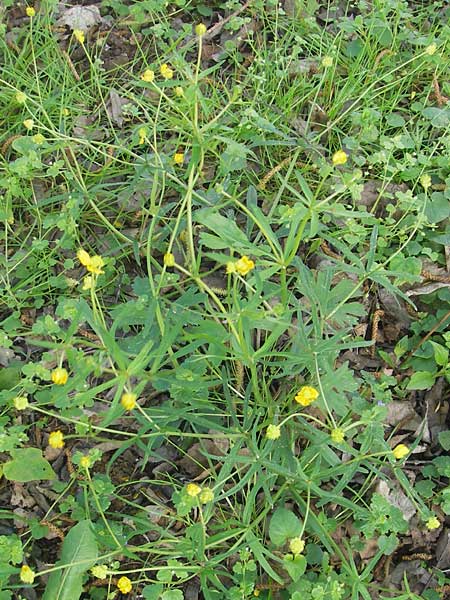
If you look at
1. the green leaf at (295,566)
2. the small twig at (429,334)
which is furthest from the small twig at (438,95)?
the green leaf at (295,566)

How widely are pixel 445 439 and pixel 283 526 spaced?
583 mm

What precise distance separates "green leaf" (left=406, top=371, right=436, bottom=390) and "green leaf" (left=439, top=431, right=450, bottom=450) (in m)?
0.14

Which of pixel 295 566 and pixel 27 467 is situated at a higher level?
pixel 27 467

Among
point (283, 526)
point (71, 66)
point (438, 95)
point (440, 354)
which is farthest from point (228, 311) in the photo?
point (71, 66)

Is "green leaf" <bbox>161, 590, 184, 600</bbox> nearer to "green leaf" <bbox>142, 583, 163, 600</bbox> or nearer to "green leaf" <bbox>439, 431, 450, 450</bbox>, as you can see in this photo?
"green leaf" <bbox>142, 583, 163, 600</bbox>

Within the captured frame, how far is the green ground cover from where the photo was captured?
1606mm

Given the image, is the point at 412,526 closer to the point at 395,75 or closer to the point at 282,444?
the point at 282,444

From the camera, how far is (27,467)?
187 centimetres

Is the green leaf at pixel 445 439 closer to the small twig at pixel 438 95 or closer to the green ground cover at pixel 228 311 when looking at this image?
the green ground cover at pixel 228 311

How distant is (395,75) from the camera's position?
8.28ft

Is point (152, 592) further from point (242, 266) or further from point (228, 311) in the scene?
point (242, 266)

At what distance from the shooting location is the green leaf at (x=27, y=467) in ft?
6.08

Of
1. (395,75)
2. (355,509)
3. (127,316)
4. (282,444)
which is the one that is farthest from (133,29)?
(355,509)

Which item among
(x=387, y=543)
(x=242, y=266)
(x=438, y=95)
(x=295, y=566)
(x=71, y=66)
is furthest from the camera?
(x=71, y=66)
